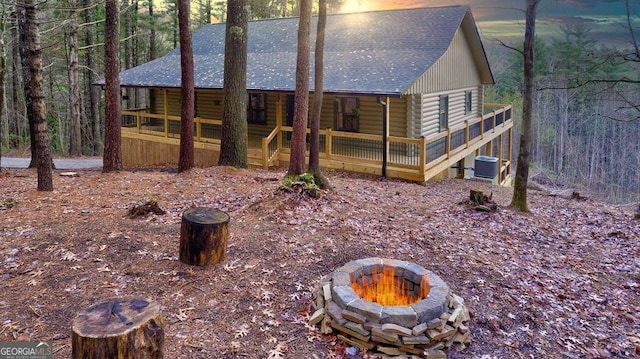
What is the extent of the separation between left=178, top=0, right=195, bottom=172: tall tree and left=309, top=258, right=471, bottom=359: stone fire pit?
25.6 feet

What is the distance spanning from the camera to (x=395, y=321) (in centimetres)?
484

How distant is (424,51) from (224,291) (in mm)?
14545

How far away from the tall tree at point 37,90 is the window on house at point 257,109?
1138cm

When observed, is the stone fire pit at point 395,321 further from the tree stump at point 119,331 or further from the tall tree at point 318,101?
the tall tree at point 318,101

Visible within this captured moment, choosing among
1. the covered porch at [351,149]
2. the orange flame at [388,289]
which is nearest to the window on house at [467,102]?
the covered porch at [351,149]

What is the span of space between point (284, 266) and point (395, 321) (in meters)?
2.01

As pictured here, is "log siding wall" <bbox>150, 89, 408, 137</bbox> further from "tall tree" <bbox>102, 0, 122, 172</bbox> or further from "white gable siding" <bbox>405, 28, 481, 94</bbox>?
"tall tree" <bbox>102, 0, 122, 172</bbox>

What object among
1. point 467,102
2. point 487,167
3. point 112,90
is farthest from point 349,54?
point 112,90

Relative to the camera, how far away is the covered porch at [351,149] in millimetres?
14211

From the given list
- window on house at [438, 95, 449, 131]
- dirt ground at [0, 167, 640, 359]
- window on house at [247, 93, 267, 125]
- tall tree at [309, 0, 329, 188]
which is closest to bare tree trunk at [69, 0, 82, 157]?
window on house at [247, 93, 267, 125]

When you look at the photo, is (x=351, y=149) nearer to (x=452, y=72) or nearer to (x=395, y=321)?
(x=452, y=72)

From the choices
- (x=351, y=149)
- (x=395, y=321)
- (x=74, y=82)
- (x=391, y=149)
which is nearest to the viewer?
(x=395, y=321)

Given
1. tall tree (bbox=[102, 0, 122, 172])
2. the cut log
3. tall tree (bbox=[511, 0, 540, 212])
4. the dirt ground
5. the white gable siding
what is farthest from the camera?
the white gable siding

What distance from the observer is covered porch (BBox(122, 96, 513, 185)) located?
14211 millimetres
